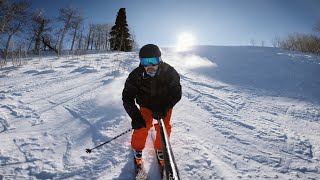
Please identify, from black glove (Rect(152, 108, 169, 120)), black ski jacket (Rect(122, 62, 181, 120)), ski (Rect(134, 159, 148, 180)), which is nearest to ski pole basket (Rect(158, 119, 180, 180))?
black glove (Rect(152, 108, 169, 120))

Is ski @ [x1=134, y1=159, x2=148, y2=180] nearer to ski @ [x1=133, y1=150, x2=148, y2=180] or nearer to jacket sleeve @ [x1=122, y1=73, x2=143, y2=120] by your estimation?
ski @ [x1=133, y1=150, x2=148, y2=180]

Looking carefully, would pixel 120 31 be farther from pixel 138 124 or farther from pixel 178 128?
pixel 138 124

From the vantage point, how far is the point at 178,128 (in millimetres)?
3963

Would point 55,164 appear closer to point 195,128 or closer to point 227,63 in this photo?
point 195,128

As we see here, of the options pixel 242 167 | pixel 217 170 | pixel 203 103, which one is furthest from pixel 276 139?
pixel 203 103

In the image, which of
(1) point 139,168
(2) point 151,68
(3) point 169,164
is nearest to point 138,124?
(1) point 139,168

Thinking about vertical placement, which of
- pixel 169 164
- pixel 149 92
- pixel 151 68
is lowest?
pixel 169 164

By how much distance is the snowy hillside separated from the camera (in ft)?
9.25

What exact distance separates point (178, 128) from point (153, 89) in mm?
1122

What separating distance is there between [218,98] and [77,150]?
3.73 meters

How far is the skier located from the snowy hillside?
339 millimetres

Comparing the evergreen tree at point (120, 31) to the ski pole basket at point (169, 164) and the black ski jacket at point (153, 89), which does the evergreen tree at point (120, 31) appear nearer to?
the black ski jacket at point (153, 89)

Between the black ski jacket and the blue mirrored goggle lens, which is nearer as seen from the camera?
the blue mirrored goggle lens

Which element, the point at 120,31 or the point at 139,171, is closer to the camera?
the point at 139,171
